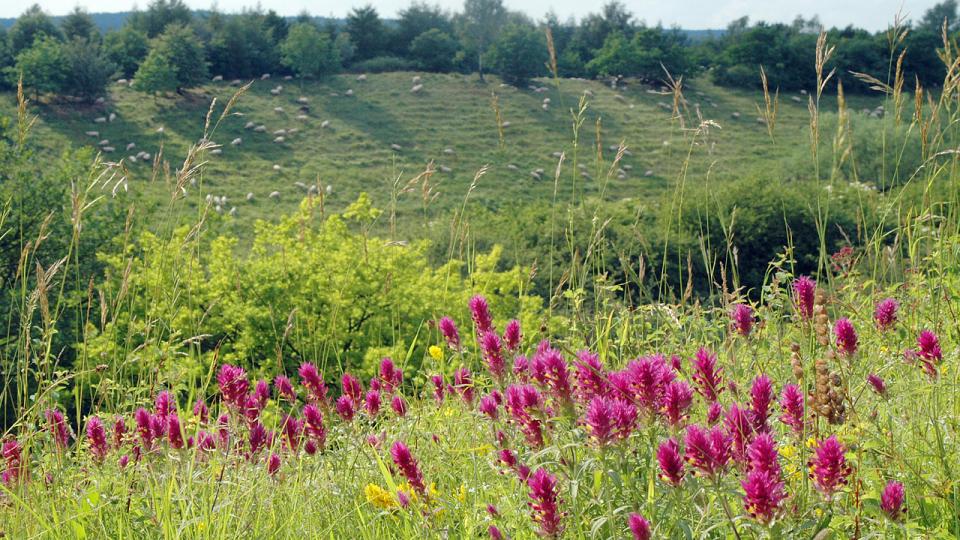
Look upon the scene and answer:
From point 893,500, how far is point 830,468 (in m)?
0.18

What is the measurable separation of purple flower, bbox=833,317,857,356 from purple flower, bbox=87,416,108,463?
2.04 metres

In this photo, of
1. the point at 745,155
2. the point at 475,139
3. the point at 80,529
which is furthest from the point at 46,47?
the point at 80,529

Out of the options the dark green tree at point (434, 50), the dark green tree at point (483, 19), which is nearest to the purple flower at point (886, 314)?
the dark green tree at point (434, 50)

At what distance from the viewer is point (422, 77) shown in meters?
44.8

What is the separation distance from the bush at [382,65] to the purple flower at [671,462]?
46.2m

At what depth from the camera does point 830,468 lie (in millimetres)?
1686

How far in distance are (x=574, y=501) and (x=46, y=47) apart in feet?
126

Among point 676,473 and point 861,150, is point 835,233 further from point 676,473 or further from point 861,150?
point 676,473

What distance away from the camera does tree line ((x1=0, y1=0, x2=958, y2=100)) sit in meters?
38.1

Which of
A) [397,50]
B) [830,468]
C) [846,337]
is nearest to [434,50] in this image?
[397,50]

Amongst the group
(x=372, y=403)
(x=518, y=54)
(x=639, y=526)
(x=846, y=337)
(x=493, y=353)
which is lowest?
(x=372, y=403)

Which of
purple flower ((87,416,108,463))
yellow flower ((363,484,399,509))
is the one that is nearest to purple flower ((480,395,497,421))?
yellow flower ((363,484,399,509))

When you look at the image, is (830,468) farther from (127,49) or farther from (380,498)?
(127,49)

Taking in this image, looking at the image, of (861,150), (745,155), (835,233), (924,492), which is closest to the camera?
(924,492)
